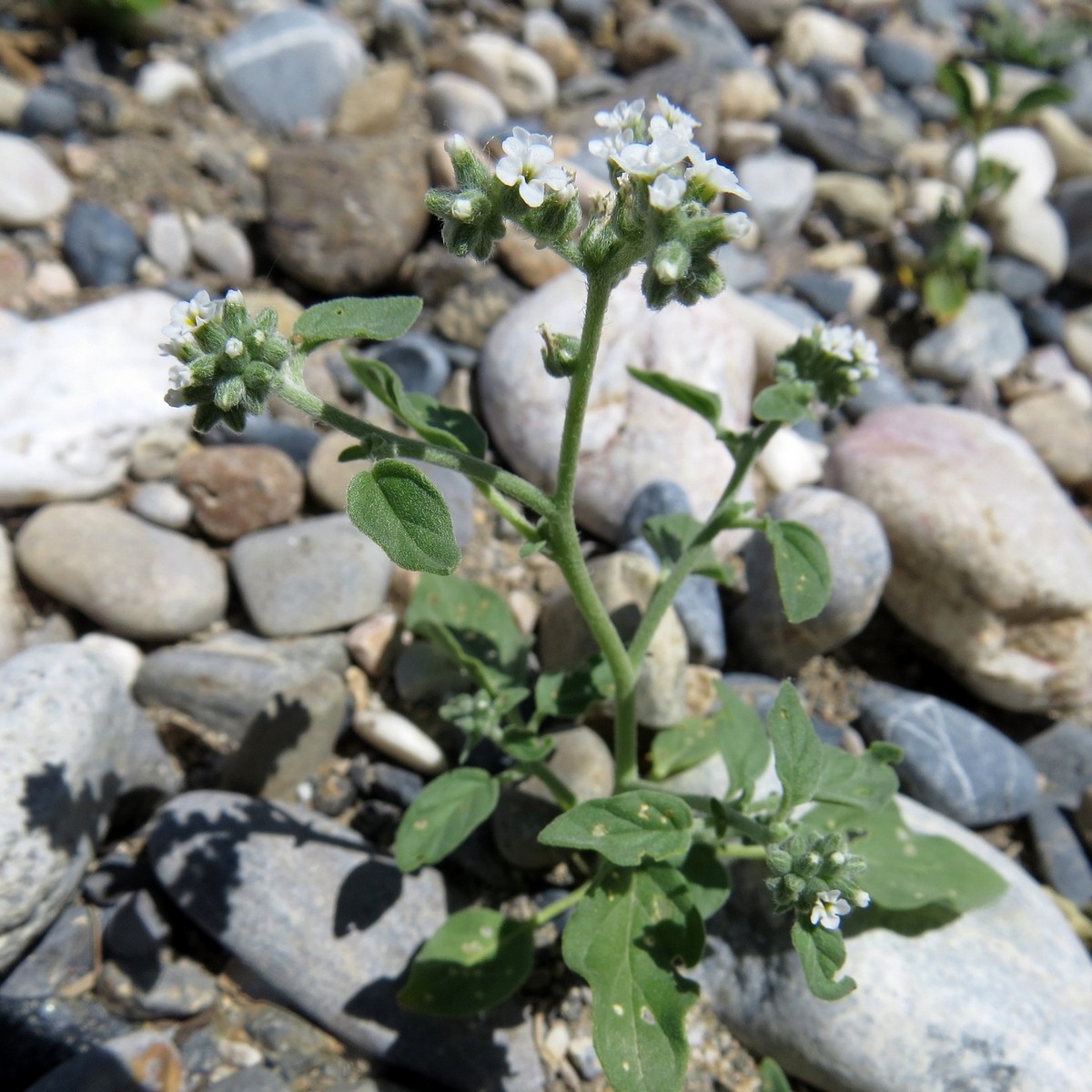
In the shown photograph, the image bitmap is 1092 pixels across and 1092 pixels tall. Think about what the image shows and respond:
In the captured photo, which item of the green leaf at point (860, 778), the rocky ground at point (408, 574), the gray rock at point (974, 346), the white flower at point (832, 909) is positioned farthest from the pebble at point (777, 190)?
the white flower at point (832, 909)

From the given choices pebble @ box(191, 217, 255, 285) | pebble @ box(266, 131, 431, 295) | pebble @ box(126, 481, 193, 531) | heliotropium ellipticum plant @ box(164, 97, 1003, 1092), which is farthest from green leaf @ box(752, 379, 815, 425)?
pebble @ box(191, 217, 255, 285)

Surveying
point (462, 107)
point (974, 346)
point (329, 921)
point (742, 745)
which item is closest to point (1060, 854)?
point (742, 745)

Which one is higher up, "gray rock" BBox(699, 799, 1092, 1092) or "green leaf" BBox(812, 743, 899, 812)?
"green leaf" BBox(812, 743, 899, 812)

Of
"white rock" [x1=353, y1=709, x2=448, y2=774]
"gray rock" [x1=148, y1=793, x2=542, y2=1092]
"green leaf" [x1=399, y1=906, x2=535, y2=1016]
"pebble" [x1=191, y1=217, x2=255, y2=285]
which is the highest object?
"pebble" [x1=191, y1=217, x2=255, y2=285]

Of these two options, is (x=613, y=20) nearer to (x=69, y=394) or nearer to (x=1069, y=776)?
(x=69, y=394)

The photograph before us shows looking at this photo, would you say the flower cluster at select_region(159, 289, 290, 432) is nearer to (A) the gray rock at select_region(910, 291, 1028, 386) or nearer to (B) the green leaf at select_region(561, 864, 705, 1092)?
(B) the green leaf at select_region(561, 864, 705, 1092)

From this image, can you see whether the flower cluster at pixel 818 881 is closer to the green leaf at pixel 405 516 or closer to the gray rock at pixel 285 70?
the green leaf at pixel 405 516
